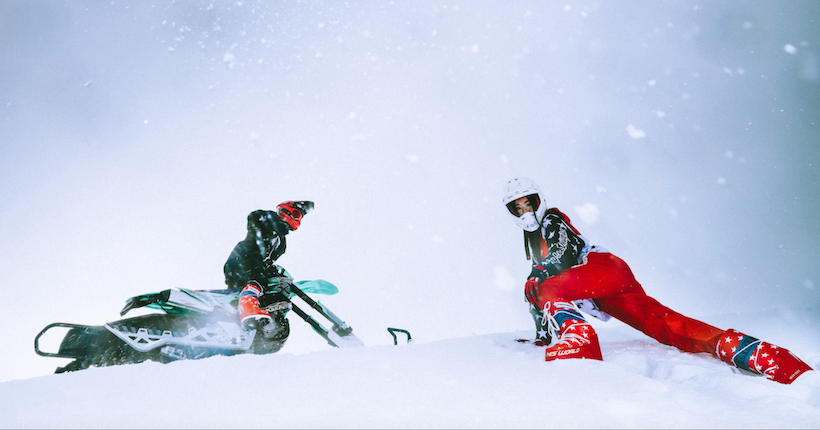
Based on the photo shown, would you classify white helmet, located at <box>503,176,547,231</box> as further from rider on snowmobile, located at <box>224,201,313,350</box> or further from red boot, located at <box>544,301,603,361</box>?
rider on snowmobile, located at <box>224,201,313,350</box>

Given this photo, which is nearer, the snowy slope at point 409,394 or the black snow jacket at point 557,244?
the snowy slope at point 409,394

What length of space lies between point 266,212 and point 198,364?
224cm

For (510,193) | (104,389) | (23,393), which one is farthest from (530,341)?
(23,393)

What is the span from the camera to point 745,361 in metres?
2.38

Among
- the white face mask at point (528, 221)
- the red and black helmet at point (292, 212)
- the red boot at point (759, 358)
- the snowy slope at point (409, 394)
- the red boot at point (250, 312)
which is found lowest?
the snowy slope at point (409, 394)

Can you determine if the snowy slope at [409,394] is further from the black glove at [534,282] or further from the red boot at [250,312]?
the red boot at [250,312]

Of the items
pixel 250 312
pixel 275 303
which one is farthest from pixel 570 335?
pixel 275 303

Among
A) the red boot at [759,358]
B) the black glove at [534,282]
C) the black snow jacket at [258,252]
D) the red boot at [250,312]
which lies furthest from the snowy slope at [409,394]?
the black snow jacket at [258,252]

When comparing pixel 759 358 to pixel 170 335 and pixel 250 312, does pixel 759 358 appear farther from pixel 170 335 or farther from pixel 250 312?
pixel 170 335

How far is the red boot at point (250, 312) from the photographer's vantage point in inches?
142

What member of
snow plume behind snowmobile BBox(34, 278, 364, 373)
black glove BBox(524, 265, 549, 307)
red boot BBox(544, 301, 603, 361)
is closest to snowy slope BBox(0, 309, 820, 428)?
red boot BBox(544, 301, 603, 361)

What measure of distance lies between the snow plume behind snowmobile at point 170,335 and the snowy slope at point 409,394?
2.62 feet

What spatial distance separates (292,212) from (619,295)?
3.18 meters

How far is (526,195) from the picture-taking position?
3480 millimetres
